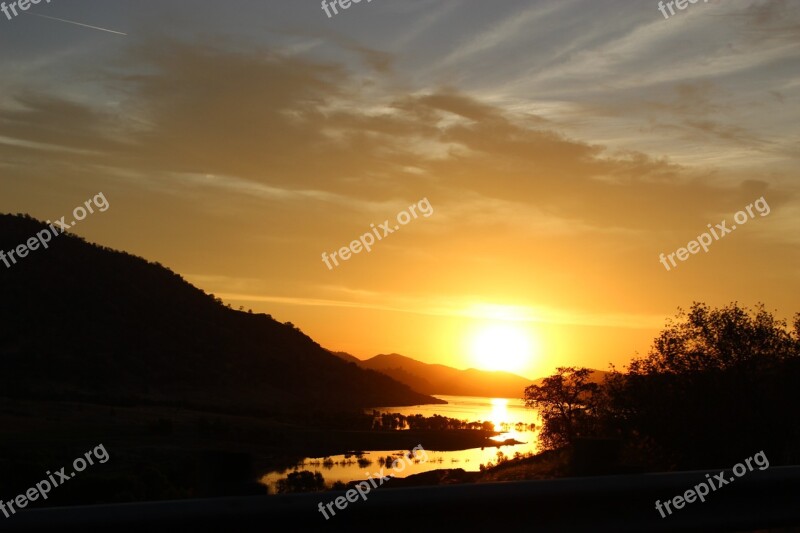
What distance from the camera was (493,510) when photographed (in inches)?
166

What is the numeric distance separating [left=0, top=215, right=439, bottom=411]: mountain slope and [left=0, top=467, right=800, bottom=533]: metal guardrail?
58.1 m

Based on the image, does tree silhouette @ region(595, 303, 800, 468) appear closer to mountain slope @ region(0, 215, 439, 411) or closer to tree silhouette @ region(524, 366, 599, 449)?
tree silhouette @ region(524, 366, 599, 449)

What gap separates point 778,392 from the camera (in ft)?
106

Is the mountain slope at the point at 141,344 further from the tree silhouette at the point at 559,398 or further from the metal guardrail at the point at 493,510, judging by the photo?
the metal guardrail at the point at 493,510

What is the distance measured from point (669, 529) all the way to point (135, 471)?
2381 centimetres

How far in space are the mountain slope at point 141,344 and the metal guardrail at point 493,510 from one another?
5813 cm

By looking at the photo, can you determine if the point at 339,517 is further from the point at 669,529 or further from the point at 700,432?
the point at 700,432

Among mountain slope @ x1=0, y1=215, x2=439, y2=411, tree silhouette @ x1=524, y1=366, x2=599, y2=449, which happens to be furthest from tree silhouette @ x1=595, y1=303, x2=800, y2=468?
mountain slope @ x1=0, y1=215, x2=439, y2=411

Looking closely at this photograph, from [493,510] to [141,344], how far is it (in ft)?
262

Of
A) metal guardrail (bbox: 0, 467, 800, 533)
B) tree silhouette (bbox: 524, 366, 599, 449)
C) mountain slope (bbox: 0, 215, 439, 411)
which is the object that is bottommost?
metal guardrail (bbox: 0, 467, 800, 533)

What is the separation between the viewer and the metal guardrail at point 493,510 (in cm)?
359

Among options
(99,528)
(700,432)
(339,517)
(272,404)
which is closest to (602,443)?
(339,517)

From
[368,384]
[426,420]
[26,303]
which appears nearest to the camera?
[426,420]

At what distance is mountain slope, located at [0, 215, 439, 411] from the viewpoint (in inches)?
2712
